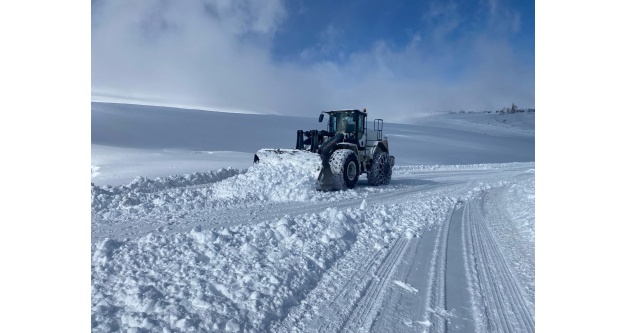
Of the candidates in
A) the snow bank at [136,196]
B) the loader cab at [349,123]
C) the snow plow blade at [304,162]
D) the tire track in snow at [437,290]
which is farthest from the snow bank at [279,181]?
the tire track in snow at [437,290]

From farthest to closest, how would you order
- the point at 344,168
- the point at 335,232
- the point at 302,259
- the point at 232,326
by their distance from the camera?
the point at 344,168 → the point at 335,232 → the point at 302,259 → the point at 232,326

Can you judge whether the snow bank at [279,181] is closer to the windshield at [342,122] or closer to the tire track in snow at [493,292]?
the windshield at [342,122]

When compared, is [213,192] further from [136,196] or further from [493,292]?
[493,292]

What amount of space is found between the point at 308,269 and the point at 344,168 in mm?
4980

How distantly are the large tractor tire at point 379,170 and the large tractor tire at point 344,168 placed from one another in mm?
705

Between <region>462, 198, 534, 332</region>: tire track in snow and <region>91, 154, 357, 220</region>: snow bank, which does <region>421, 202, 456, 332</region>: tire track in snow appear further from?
<region>91, 154, 357, 220</region>: snow bank

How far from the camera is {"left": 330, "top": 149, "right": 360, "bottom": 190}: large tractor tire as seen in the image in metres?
7.78

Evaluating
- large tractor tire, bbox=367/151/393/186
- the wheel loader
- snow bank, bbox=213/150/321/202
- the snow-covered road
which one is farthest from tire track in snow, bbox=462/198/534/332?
large tractor tire, bbox=367/151/393/186

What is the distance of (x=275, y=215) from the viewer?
205 inches

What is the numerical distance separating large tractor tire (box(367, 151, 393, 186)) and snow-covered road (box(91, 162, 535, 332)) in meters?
3.31

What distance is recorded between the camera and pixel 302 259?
3.25 metres

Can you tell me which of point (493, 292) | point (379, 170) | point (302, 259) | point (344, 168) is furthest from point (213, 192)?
point (493, 292)
